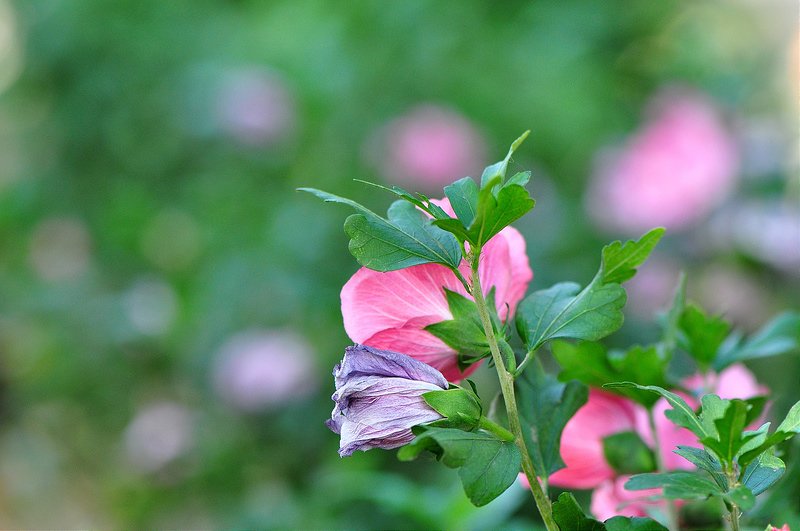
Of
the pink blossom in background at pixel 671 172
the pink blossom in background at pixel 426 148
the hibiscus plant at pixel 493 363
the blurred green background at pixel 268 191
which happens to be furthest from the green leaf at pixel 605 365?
the pink blossom in background at pixel 426 148

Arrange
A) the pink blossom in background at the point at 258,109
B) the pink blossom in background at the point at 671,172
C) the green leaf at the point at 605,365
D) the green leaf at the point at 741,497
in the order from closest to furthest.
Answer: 1. the green leaf at the point at 741,497
2. the green leaf at the point at 605,365
3. the pink blossom in background at the point at 671,172
4. the pink blossom in background at the point at 258,109

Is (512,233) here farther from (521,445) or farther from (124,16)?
(124,16)

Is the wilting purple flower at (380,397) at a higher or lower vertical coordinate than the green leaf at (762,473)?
higher

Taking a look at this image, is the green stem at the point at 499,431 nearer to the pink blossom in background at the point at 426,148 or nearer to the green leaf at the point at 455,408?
the green leaf at the point at 455,408

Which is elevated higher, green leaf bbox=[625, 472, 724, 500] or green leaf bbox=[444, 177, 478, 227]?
green leaf bbox=[444, 177, 478, 227]

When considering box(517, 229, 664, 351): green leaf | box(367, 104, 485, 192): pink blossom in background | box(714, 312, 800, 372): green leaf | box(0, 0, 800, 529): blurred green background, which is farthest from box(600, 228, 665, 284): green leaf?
box(367, 104, 485, 192): pink blossom in background

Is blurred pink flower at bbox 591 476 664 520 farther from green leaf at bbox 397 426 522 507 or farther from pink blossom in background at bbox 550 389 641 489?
green leaf at bbox 397 426 522 507
